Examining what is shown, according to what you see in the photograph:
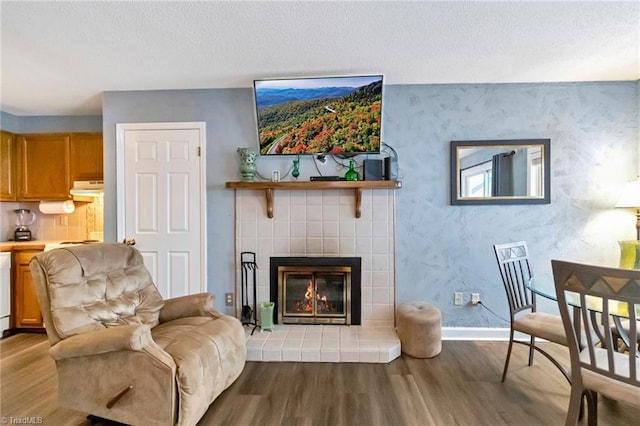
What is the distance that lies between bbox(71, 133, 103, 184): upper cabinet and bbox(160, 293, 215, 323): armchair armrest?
2116 millimetres

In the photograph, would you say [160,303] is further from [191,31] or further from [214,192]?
[191,31]

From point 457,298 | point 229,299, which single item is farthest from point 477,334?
point 229,299

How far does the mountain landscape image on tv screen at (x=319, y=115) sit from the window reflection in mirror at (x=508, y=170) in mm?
885

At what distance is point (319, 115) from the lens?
2.94 metres

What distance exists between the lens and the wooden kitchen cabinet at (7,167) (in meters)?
3.44

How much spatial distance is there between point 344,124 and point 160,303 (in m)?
2.14

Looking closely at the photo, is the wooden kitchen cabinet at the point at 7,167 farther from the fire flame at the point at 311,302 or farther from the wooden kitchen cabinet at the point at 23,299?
the fire flame at the point at 311,302

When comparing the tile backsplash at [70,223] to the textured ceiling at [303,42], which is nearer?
the textured ceiling at [303,42]

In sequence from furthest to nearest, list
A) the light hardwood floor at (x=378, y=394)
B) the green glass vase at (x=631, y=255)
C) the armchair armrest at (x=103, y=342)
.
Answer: the green glass vase at (x=631, y=255)
the light hardwood floor at (x=378, y=394)
the armchair armrest at (x=103, y=342)

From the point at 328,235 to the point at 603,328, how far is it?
2064 mm

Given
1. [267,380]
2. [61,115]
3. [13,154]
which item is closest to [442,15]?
[267,380]

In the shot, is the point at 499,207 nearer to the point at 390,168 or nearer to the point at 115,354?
the point at 390,168

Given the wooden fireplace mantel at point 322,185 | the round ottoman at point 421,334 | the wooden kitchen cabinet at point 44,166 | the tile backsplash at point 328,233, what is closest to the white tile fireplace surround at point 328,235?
the tile backsplash at point 328,233

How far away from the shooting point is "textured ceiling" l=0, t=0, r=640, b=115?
1.89 m
